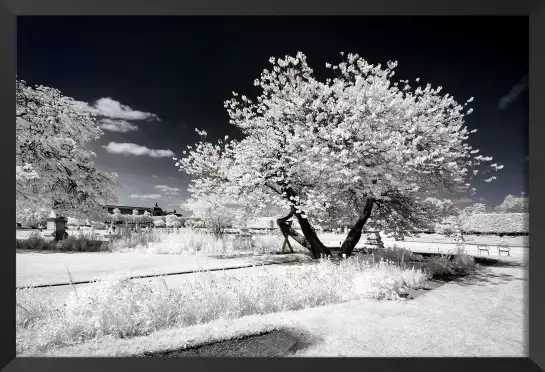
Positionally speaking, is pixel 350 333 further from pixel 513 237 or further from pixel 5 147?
pixel 5 147

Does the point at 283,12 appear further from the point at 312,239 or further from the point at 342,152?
the point at 312,239

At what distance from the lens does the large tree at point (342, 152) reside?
15.3 feet

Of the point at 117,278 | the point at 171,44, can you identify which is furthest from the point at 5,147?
the point at 171,44

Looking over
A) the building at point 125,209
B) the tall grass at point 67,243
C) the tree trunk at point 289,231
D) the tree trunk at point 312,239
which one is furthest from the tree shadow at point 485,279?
the tall grass at point 67,243

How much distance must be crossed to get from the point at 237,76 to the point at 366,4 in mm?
1949

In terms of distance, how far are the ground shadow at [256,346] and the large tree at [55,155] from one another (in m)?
2.71

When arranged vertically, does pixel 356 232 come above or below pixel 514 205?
below

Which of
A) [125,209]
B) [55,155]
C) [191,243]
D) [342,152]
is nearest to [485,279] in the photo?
[342,152]

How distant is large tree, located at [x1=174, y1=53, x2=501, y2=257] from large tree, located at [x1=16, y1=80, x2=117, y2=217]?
164 centimetres

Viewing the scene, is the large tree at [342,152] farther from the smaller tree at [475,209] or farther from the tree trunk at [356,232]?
the smaller tree at [475,209]

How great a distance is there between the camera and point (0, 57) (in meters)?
3.34

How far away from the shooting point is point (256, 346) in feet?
10.3

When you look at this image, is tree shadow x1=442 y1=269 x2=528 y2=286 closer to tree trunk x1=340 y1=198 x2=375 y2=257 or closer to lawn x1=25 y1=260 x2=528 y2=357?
lawn x1=25 y1=260 x2=528 y2=357

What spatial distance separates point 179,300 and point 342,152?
2862 mm
